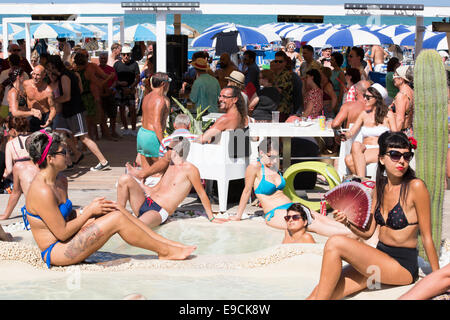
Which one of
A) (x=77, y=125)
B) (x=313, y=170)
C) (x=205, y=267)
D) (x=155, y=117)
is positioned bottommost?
(x=205, y=267)

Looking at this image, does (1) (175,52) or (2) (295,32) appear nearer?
(1) (175,52)

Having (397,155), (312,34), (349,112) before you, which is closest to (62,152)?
(397,155)

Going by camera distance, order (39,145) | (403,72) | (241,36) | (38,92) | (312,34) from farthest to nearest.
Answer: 1. (312,34)
2. (241,36)
3. (38,92)
4. (403,72)
5. (39,145)

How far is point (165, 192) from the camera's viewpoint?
22.0 ft

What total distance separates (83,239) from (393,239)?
2262 millimetres

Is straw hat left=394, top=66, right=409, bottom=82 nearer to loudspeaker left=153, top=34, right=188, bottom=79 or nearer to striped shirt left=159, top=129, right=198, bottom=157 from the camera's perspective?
striped shirt left=159, top=129, right=198, bottom=157

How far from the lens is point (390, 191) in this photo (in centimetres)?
416

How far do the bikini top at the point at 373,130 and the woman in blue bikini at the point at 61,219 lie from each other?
3265 millimetres

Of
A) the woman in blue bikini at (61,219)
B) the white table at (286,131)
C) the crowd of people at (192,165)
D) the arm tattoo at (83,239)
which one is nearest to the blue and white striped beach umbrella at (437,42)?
the crowd of people at (192,165)

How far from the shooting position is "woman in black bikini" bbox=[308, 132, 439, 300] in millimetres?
3961

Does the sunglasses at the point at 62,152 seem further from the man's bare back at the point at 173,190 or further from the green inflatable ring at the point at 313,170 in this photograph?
the green inflatable ring at the point at 313,170

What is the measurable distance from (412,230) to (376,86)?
3728 millimetres

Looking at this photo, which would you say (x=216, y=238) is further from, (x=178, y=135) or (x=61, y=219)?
(x=61, y=219)

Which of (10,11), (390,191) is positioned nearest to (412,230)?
(390,191)
